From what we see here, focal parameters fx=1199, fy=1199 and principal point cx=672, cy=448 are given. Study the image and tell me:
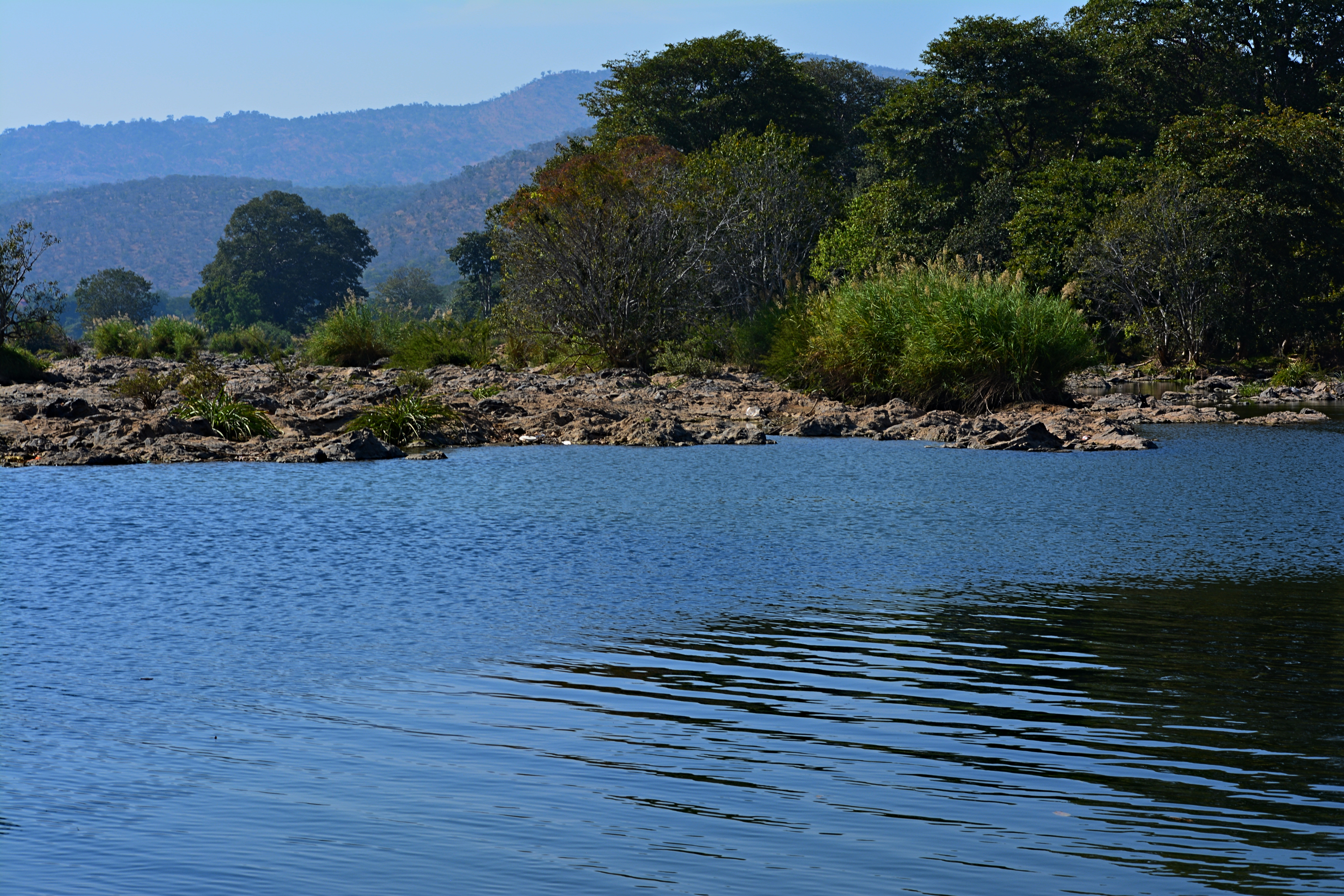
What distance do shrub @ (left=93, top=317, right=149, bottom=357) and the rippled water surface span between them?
3343 centimetres

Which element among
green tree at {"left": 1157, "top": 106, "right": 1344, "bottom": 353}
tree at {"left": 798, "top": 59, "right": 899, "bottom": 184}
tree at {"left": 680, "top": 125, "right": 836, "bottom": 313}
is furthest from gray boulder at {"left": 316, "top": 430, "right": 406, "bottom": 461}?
tree at {"left": 798, "top": 59, "right": 899, "bottom": 184}

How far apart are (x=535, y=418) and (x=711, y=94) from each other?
125 ft

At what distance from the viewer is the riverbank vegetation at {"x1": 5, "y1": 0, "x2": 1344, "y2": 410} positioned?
26906 millimetres

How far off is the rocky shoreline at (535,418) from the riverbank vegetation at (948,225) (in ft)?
6.75

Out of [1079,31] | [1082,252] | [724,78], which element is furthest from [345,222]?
[1082,252]

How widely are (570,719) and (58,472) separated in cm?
1375

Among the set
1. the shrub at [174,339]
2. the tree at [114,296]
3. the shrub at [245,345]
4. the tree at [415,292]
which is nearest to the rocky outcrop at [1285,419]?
the shrub at [245,345]

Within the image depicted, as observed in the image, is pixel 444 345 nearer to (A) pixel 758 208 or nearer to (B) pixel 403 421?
(B) pixel 403 421

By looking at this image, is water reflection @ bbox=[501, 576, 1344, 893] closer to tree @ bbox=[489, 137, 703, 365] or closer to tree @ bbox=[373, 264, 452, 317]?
tree @ bbox=[489, 137, 703, 365]

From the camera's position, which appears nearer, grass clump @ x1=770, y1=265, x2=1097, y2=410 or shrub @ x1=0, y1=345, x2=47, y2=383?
grass clump @ x1=770, y1=265, x2=1097, y2=410

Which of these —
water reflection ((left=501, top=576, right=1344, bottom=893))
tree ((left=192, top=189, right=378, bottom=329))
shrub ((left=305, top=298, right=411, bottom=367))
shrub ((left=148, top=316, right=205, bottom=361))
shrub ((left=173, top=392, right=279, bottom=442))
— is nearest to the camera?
water reflection ((left=501, top=576, right=1344, bottom=893))

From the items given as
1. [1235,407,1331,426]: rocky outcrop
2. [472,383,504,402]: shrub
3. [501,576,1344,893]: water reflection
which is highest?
[472,383,504,402]: shrub

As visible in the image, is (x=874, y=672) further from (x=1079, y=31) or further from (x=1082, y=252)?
(x=1079, y=31)

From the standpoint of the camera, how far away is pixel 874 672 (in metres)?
6.62
